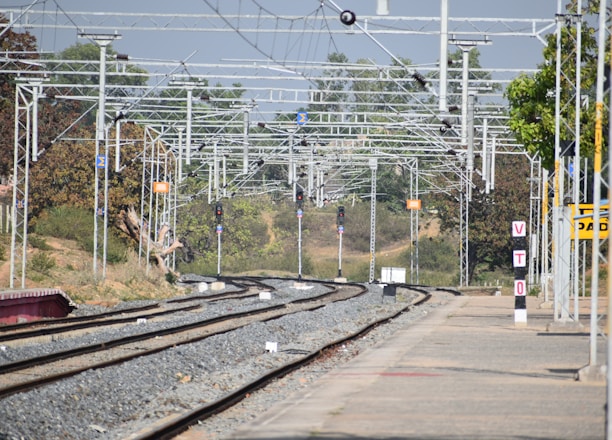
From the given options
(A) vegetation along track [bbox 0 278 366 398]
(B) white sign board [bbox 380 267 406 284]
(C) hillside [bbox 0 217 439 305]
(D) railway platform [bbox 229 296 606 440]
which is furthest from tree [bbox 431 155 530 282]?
(D) railway platform [bbox 229 296 606 440]

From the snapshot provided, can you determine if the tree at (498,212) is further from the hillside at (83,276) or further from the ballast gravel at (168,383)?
the ballast gravel at (168,383)

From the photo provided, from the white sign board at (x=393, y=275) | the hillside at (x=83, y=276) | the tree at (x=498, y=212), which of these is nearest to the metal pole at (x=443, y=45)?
the hillside at (x=83, y=276)

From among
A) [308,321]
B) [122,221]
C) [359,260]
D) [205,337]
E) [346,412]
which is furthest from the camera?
[359,260]

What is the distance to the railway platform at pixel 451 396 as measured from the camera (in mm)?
→ 12953

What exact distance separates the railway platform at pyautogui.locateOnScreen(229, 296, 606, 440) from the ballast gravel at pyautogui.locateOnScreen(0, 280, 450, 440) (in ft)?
2.67

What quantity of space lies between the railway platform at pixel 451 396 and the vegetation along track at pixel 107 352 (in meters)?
4.02

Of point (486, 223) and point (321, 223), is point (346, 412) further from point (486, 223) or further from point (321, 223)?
point (321, 223)

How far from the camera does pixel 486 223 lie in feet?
269

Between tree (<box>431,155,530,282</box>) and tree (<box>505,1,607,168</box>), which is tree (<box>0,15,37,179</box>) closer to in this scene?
tree (<box>431,155,530,282</box>)

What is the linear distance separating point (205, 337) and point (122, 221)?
131 ft

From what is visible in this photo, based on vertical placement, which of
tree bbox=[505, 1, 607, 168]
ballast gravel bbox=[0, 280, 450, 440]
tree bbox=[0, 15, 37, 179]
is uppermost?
tree bbox=[0, 15, 37, 179]

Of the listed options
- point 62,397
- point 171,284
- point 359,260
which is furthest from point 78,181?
point 62,397

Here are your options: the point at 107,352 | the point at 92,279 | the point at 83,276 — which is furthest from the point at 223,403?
the point at 83,276

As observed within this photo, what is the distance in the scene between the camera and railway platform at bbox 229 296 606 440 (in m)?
13.0
